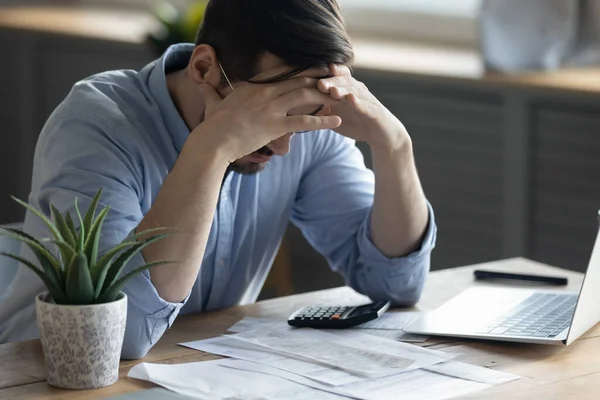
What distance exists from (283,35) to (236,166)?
0.27 meters

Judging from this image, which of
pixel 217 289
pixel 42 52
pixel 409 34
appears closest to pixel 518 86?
pixel 409 34

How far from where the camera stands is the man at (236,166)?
5.07 feet

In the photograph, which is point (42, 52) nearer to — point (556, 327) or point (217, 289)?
point (217, 289)

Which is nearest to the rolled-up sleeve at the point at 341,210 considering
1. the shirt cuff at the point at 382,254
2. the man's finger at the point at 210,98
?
the shirt cuff at the point at 382,254

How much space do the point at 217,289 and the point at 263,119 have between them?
1.45ft

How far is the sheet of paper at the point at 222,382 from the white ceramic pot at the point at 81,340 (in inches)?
2.7

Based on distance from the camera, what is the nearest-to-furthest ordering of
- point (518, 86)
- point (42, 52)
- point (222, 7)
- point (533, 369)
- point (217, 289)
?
1. point (533, 369)
2. point (222, 7)
3. point (217, 289)
4. point (518, 86)
5. point (42, 52)

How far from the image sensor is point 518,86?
2.83 metres

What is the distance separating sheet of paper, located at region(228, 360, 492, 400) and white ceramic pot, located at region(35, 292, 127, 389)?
17cm

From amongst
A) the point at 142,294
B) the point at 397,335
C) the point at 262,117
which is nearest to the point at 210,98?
the point at 262,117

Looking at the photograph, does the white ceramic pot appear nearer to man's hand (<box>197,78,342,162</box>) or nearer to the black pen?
man's hand (<box>197,78,342,162</box>)

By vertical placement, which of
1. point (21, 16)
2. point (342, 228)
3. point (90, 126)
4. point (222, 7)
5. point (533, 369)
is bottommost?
point (533, 369)

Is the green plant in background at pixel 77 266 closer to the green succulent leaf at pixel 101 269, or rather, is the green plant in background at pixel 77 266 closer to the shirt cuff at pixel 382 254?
the green succulent leaf at pixel 101 269

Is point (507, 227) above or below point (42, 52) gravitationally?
below
